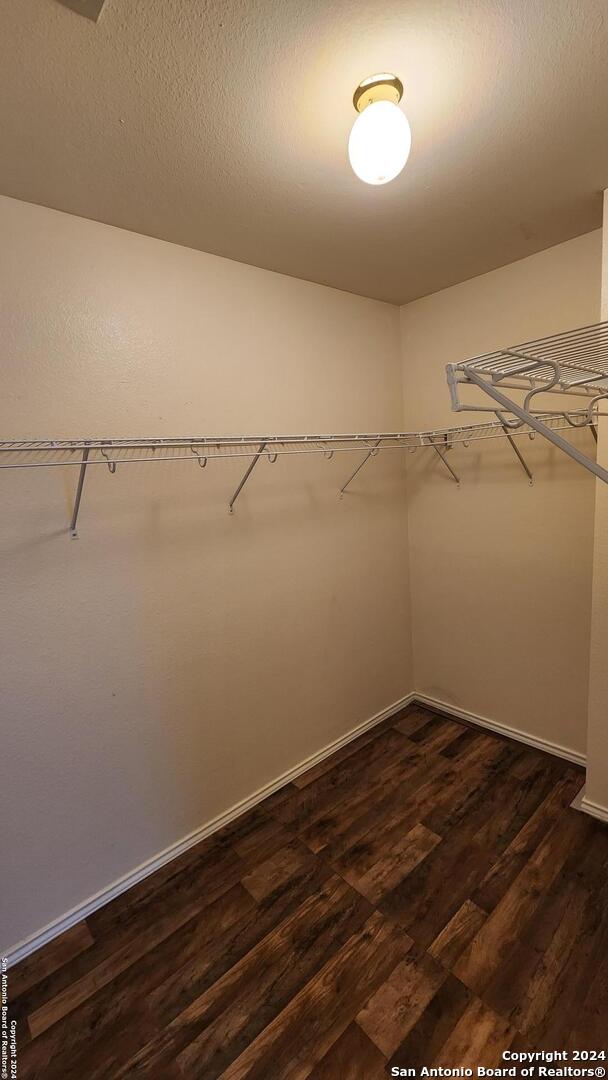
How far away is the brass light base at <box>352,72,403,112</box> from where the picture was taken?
0.98 meters

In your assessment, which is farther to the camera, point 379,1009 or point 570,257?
point 570,257

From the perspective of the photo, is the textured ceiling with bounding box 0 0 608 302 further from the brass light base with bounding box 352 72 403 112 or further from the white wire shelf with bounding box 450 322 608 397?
the white wire shelf with bounding box 450 322 608 397

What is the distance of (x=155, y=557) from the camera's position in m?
1.65

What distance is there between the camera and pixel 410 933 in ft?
4.57

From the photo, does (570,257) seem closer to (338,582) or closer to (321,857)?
(338,582)

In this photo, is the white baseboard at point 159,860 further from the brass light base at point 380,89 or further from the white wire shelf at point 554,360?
the brass light base at point 380,89

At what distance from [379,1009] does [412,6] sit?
231 centimetres

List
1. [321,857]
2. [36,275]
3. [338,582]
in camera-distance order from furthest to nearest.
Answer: [338,582] → [321,857] → [36,275]

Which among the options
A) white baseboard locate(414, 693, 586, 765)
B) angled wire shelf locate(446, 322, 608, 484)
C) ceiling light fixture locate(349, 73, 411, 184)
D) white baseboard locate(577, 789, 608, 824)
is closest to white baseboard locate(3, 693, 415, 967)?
white baseboard locate(414, 693, 586, 765)

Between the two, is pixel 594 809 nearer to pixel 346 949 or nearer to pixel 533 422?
pixel 346 949

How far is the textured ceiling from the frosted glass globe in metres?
0.11

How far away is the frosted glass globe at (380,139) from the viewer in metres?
0.94

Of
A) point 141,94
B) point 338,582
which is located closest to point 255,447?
point 338,582

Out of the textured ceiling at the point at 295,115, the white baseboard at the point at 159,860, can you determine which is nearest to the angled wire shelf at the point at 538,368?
the textured ceiling at the point at 295,115
